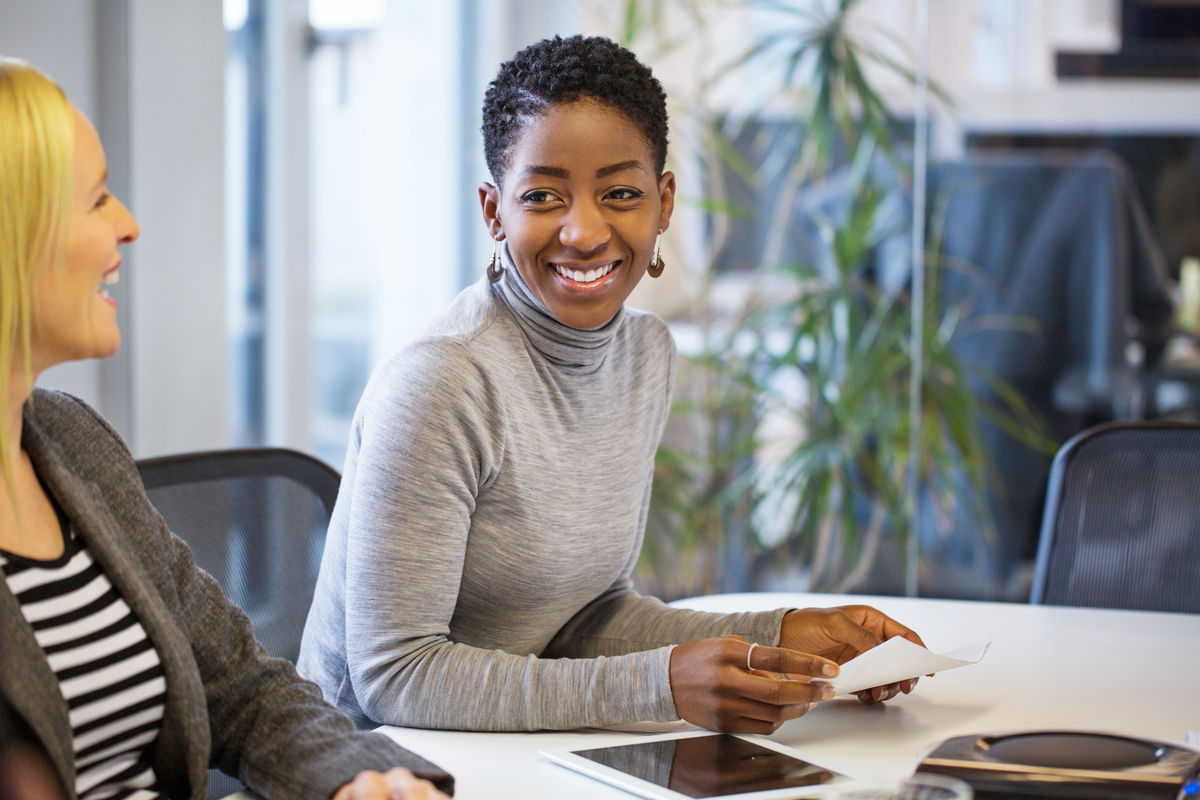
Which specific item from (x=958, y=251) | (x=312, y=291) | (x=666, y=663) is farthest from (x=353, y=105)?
(x=666, y=663)

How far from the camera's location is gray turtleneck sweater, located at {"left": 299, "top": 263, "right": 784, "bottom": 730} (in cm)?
111

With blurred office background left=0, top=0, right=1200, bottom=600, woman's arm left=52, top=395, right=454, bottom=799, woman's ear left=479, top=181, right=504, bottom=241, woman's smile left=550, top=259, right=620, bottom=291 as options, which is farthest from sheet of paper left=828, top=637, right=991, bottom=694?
blurred office background left=0, top=0, right=1200, bottom=600

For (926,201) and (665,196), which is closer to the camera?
(665,196)

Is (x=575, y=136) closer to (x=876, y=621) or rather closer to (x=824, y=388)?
(x=876, y=621)

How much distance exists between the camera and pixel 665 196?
140 cm

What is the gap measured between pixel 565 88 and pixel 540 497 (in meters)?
0.41

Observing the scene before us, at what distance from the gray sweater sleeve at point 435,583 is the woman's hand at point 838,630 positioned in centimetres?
23

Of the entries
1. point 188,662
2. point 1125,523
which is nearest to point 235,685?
point 188,662

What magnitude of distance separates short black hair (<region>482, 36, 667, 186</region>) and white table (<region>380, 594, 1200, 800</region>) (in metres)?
0.59

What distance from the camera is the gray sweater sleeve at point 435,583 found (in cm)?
110

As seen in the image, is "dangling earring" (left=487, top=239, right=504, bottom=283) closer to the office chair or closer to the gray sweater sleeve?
the gray sweater sleeve

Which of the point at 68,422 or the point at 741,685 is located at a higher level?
the point at 68,422

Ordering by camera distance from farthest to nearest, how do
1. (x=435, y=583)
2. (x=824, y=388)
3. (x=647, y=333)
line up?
(x=824, y=388)
(x=647, y=333)
(x=435, y=583)

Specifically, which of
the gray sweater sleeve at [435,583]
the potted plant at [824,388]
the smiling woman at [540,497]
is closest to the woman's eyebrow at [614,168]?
the smiling woman at [540,497]
